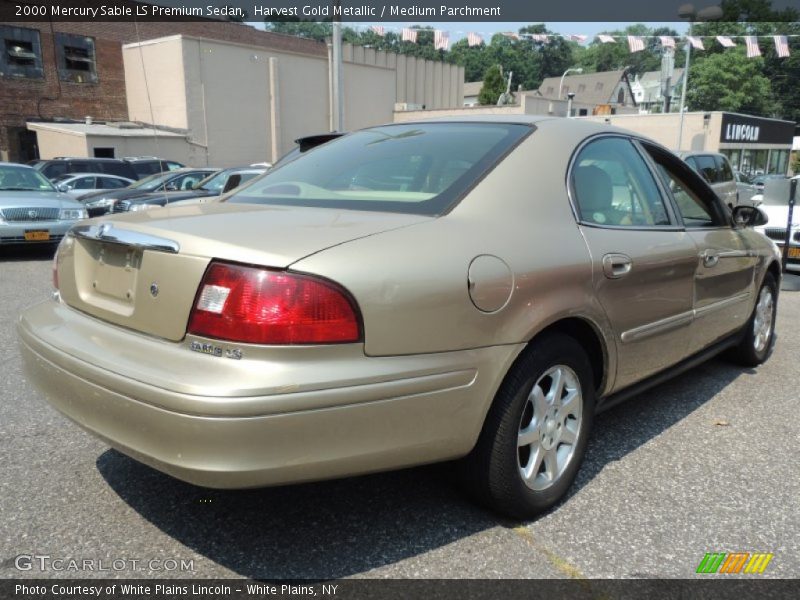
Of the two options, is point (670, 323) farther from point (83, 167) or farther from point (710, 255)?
point (83, 167)

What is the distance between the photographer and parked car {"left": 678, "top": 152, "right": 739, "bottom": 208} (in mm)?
11156

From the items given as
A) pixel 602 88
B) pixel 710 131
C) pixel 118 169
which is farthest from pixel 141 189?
pixel 602 88

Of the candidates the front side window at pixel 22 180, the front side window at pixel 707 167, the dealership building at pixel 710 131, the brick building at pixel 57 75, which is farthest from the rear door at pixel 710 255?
the brick building at pixel 57 75

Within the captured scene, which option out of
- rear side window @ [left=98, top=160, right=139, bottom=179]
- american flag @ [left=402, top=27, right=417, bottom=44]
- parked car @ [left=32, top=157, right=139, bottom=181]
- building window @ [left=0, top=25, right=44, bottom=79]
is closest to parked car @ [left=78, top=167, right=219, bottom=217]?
parked car @ [left=32, top=157, right=139, bottom=181]

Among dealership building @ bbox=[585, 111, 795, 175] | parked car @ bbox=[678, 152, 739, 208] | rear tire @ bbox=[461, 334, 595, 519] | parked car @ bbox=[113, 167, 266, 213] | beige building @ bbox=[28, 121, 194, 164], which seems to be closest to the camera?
rear tire @ bbox=[461, 334, 595, 519]

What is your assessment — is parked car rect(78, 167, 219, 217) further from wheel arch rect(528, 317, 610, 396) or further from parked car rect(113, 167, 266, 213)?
wheel arch rect(528, 317, 610, 396)

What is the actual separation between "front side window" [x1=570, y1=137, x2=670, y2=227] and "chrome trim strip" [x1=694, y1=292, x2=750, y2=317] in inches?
22.1

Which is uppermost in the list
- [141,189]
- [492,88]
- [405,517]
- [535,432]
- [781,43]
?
[492,88]

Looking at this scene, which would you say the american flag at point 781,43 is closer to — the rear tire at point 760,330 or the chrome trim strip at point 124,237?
the rear tire at point 760,330

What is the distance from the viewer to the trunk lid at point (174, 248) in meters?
2.03

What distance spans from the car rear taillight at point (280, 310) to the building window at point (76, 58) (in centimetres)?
3446

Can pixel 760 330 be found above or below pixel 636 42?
below

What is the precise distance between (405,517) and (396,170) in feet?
4.84

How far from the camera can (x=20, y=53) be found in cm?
2911
